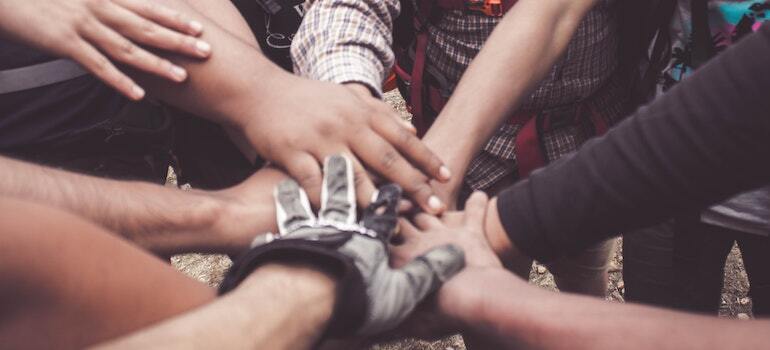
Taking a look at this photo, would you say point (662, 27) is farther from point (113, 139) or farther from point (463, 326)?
point (113, 139)

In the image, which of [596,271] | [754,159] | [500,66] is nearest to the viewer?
[754,159]

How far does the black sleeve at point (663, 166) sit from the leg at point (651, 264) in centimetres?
53

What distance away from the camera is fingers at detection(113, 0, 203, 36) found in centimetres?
130

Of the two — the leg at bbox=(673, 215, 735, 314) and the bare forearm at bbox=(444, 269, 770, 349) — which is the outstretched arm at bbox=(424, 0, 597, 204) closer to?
the bare forearm at bbox=(444, 269, 770, 349)

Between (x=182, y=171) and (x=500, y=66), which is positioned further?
(x=182, y=171)

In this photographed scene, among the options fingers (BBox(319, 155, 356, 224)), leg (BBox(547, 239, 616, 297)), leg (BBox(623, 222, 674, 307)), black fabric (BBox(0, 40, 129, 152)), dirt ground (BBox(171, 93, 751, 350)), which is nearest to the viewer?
fingers (BBox(319, 155, 356, 224))

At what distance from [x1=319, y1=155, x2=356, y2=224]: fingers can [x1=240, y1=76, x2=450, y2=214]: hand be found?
0.03 m

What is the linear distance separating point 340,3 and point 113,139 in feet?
2.15

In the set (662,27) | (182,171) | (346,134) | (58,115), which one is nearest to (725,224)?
(662,27)

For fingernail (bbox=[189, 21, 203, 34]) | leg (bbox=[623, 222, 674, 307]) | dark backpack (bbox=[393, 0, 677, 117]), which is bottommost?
leg (bbox=[623, 222, 674, 307])

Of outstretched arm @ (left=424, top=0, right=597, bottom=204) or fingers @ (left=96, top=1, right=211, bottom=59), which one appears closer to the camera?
fingers @ (left=96, top=1, right=211, bottom=59)

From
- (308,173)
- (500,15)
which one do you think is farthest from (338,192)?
(500,15)

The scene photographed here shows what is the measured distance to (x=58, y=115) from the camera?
145cm

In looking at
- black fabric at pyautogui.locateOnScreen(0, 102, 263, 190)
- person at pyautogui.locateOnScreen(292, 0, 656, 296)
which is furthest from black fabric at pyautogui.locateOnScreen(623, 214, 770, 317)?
black fabric at pyautogui.locateOnScreen(0, 102, 263, 190)
